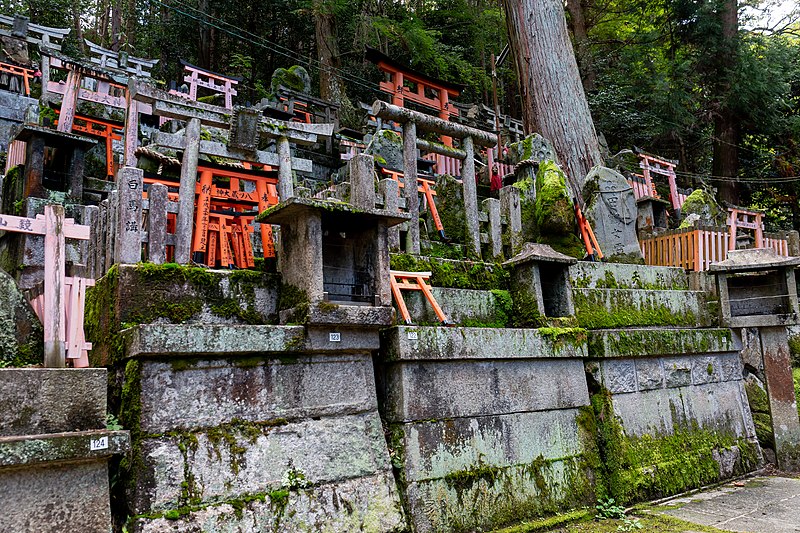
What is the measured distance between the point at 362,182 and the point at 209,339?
7.07ft

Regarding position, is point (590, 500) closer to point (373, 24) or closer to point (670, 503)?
point (670, 503)

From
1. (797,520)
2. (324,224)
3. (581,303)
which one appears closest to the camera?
(324,224)

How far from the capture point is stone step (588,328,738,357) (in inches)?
249

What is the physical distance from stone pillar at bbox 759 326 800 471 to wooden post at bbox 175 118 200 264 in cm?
791

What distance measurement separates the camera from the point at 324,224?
16.4 feet

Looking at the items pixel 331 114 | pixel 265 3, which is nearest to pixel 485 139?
pixel 331 114

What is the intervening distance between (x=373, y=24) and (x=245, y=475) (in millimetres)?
16386


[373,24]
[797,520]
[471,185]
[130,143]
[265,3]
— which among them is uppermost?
[265,3]

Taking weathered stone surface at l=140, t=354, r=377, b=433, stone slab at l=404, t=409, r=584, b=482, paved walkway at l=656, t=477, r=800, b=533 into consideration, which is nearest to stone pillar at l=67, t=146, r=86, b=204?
weathered stone surface at l=140, t=354, r=377, b=433

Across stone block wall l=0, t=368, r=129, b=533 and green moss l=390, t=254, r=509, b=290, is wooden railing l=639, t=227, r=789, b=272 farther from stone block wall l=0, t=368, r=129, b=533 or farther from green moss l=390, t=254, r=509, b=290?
stone block wall l=0, t=368, r=129, b=533

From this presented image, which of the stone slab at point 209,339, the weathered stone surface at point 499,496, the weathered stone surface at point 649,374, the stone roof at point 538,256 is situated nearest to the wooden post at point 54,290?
the stone slab at point 209,339

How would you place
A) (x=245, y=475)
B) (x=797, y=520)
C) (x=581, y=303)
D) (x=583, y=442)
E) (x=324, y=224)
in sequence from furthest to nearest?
(x=581, y=303) < (x=583, y=442) < (x=797, y=520) < (x=324, y=224) < (x=245, y=475)

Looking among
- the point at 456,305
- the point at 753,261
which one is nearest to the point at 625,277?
the point at 753,261

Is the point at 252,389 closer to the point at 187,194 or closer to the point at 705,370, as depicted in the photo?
the point at 187,194
